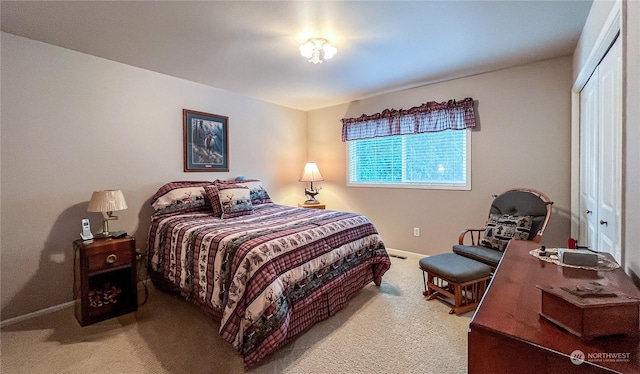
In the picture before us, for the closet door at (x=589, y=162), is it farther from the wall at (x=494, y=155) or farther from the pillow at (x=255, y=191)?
the pillow at (x=255, y=191)

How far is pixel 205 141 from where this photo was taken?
3570 mm

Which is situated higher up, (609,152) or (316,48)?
(316,48)

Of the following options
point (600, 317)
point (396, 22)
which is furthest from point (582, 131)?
point (600, 317)

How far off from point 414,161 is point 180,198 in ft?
→ 9.95

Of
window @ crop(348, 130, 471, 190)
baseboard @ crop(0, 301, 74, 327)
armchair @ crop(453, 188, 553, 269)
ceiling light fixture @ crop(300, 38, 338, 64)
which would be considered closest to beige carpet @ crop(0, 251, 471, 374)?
baseboard @ crop(0, 301, 74, 327)

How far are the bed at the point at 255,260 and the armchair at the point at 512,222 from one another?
0.91 meters

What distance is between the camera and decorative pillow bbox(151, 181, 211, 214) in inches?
114

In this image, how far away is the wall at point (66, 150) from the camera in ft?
7.43

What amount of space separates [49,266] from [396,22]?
3645 mm

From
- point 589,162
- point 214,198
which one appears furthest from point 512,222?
point 214,198

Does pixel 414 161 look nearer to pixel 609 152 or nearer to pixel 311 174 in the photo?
pixel 311 174

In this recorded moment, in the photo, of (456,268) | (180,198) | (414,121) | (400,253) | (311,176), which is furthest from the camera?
(311,176)

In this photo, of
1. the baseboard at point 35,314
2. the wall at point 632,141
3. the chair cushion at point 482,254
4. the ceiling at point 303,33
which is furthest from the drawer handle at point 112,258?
the wall at point 632,141

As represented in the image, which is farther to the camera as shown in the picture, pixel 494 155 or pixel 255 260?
pixel 494 155
